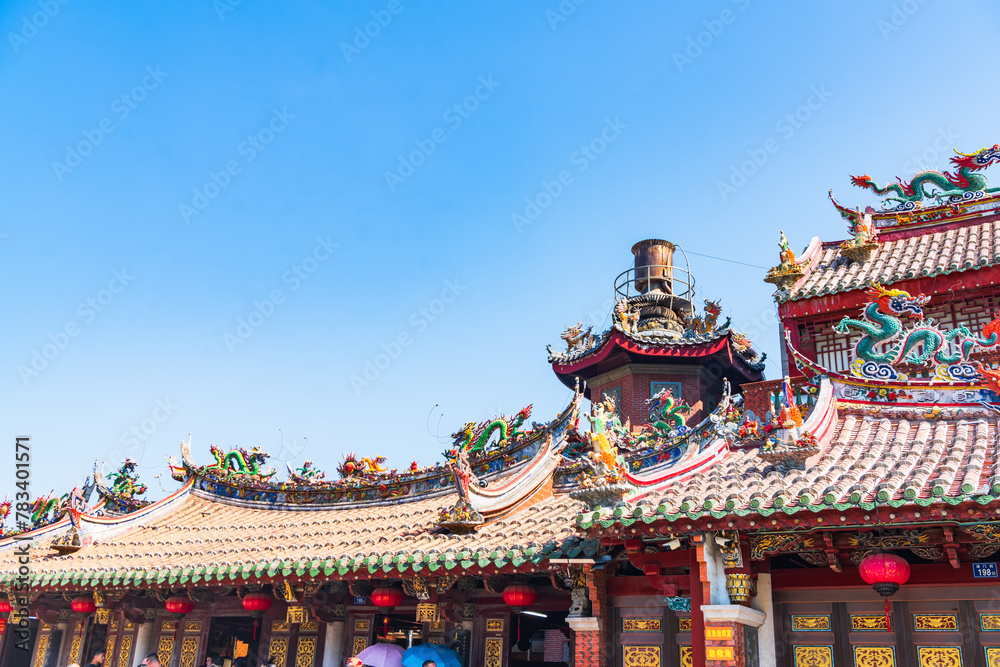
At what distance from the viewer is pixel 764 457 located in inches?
336

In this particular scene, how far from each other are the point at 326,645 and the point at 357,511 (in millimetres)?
3049

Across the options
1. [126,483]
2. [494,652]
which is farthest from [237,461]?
[494,652]

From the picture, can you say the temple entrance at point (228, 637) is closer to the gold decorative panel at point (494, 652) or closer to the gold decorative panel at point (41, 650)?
the gold decorative panel at point (41, 650)

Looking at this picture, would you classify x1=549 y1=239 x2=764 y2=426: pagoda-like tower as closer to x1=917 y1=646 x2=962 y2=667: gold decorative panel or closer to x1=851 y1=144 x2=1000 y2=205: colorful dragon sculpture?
x1=851 y1=144 x2=1000 y2=205: colorful dragon sculpture

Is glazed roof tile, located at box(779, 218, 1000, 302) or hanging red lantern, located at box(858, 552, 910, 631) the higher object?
glazed roof tile, located at box(779, 218, 1000, 302)

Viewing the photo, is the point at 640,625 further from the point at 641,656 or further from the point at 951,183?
the point at 951,183

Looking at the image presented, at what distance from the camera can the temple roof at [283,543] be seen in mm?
9648

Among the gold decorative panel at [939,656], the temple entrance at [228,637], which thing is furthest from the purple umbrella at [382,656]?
the gold decorative panel at [939,656]

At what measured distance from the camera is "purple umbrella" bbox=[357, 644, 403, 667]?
11.1m

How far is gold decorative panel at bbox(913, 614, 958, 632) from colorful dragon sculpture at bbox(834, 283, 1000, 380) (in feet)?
9.39

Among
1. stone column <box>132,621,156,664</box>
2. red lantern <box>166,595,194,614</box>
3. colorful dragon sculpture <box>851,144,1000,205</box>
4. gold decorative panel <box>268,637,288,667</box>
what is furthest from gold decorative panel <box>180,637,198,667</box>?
colorful dragon sculpture <box>851,144,1000,205</box>

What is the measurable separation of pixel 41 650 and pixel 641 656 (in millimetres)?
11305

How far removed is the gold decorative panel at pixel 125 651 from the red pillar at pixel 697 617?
9.72 m

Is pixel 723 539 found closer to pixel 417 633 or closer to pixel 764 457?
pixel 764 457
